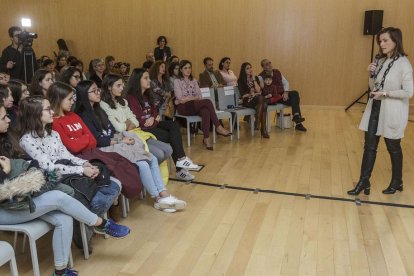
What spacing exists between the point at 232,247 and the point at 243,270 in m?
0.29

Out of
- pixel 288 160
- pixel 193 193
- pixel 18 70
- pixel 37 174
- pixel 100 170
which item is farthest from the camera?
pixel 18 70

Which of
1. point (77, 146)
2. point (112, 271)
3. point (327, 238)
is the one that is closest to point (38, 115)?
point (77, 146)

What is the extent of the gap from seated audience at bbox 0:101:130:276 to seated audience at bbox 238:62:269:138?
382 cm

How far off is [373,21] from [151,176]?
6.00 m

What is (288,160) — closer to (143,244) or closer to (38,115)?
(143,244)

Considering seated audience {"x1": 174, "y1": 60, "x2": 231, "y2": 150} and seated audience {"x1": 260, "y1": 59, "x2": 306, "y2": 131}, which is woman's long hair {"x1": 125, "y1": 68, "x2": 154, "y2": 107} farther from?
seated audience {"x1": 260, "y1": 59, "x2": 306, "y2": 131}

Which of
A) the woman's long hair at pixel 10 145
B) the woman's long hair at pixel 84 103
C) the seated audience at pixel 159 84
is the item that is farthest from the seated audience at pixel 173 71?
the woman's long hair at pixel 10 145

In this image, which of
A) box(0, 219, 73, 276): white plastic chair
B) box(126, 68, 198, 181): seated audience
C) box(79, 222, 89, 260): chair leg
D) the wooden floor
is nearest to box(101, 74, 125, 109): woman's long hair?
box(126, 68, 198, 181): seated audience

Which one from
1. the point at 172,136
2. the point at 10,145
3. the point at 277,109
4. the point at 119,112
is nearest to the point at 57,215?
the point at 10,145

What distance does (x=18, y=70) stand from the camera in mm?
5219

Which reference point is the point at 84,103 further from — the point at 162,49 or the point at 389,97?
the point at 162,49

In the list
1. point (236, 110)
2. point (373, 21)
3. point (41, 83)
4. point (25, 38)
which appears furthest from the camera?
point (373, 21)

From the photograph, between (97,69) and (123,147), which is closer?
(123,147)

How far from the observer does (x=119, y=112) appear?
3633 mm
